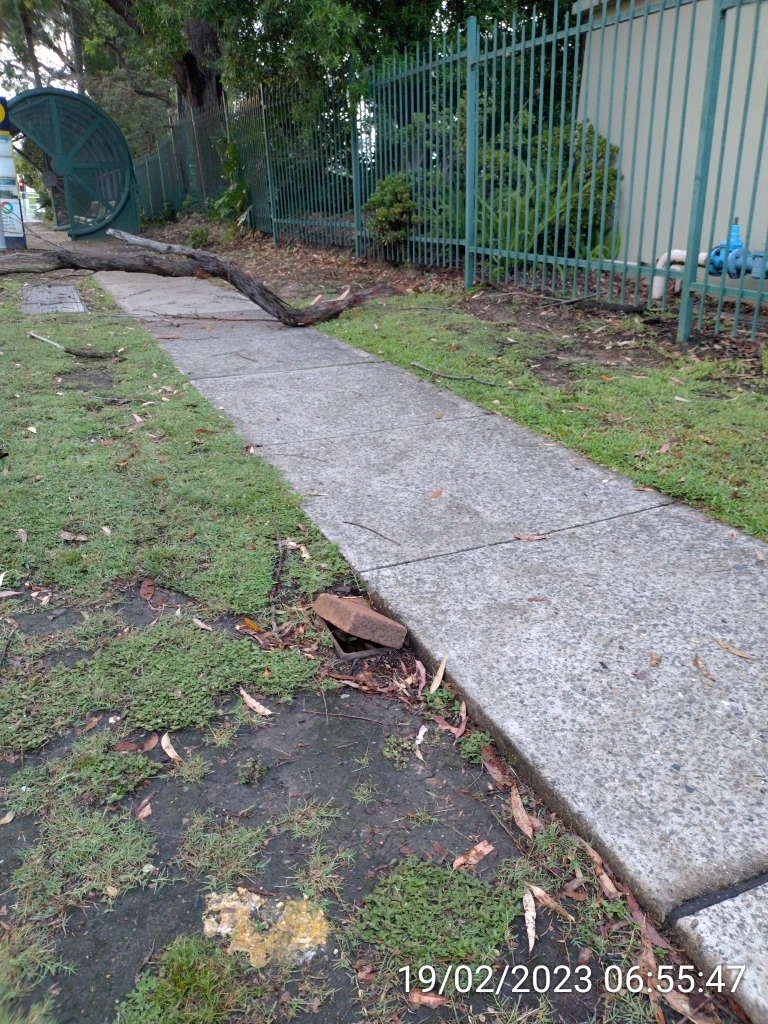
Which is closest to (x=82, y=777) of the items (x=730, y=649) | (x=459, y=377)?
(x=730, y=649)

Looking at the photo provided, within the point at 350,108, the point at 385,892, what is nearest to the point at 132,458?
the point at 385,892

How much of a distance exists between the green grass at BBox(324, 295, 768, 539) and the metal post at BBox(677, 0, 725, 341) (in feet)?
2.15

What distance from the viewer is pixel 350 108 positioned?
10.7 m

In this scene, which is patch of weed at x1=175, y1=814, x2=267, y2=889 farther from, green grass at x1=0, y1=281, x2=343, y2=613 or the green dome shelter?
the green dome shelter

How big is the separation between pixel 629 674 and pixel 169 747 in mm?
1338

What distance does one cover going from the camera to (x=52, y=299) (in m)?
9.52

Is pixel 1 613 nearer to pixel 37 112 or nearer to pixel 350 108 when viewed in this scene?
pixel 350 108

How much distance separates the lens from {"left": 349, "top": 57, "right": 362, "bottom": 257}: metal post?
34.1 ft

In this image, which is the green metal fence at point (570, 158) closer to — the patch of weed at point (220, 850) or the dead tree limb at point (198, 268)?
the dead tree limb at point (198, 268)

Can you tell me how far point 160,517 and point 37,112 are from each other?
17.8 meters

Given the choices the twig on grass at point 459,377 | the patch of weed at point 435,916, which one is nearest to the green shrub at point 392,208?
the twig on grass at point 459,377

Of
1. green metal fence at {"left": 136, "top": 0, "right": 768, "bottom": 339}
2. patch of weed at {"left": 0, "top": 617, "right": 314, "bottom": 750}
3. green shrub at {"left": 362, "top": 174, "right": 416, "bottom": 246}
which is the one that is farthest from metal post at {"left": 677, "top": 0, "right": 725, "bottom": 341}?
patch of weed at {"left": 0, "top": 617, "right": 314, "bottom": 750}

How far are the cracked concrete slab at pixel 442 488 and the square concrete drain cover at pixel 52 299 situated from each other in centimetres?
561

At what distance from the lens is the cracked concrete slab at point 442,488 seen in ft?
10.9
